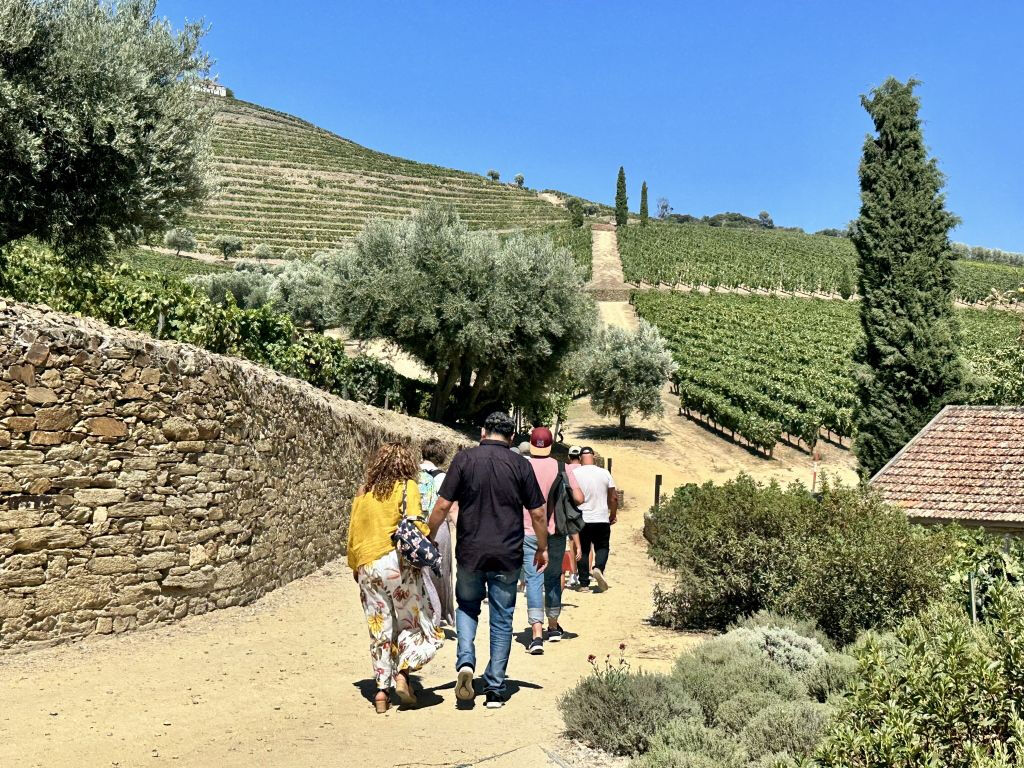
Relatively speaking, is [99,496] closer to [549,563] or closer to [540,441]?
[540,441]

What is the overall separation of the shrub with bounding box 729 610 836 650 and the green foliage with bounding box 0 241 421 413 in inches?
347

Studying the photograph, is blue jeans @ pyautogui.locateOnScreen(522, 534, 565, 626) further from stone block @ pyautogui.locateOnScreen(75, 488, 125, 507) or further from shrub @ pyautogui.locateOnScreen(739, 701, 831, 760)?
stone block @ pyautogui.locateOnScreen(75, 488, 125, 507)

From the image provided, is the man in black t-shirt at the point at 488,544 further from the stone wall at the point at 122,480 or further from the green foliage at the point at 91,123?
the green foliage at the point at 91,123

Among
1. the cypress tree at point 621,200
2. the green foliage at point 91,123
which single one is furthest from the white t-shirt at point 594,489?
the cypress tree at point 621,200

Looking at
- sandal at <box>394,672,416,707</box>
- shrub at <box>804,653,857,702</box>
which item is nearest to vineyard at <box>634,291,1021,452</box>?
shrub at <box>804,653,857,702</box>

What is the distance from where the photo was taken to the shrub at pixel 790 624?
785cm

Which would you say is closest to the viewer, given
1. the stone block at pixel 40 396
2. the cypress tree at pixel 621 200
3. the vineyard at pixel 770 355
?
the stone block at pixel 40 396

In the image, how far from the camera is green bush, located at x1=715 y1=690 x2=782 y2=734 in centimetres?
564

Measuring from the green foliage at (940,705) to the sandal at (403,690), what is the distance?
307 cm

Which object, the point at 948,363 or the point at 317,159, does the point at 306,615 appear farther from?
the point at 317,159

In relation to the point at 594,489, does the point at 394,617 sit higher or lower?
lower

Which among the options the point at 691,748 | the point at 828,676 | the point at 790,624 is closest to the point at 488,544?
the point at 691,748

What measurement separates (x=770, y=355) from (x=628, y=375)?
1854cm

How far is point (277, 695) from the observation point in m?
6.59
